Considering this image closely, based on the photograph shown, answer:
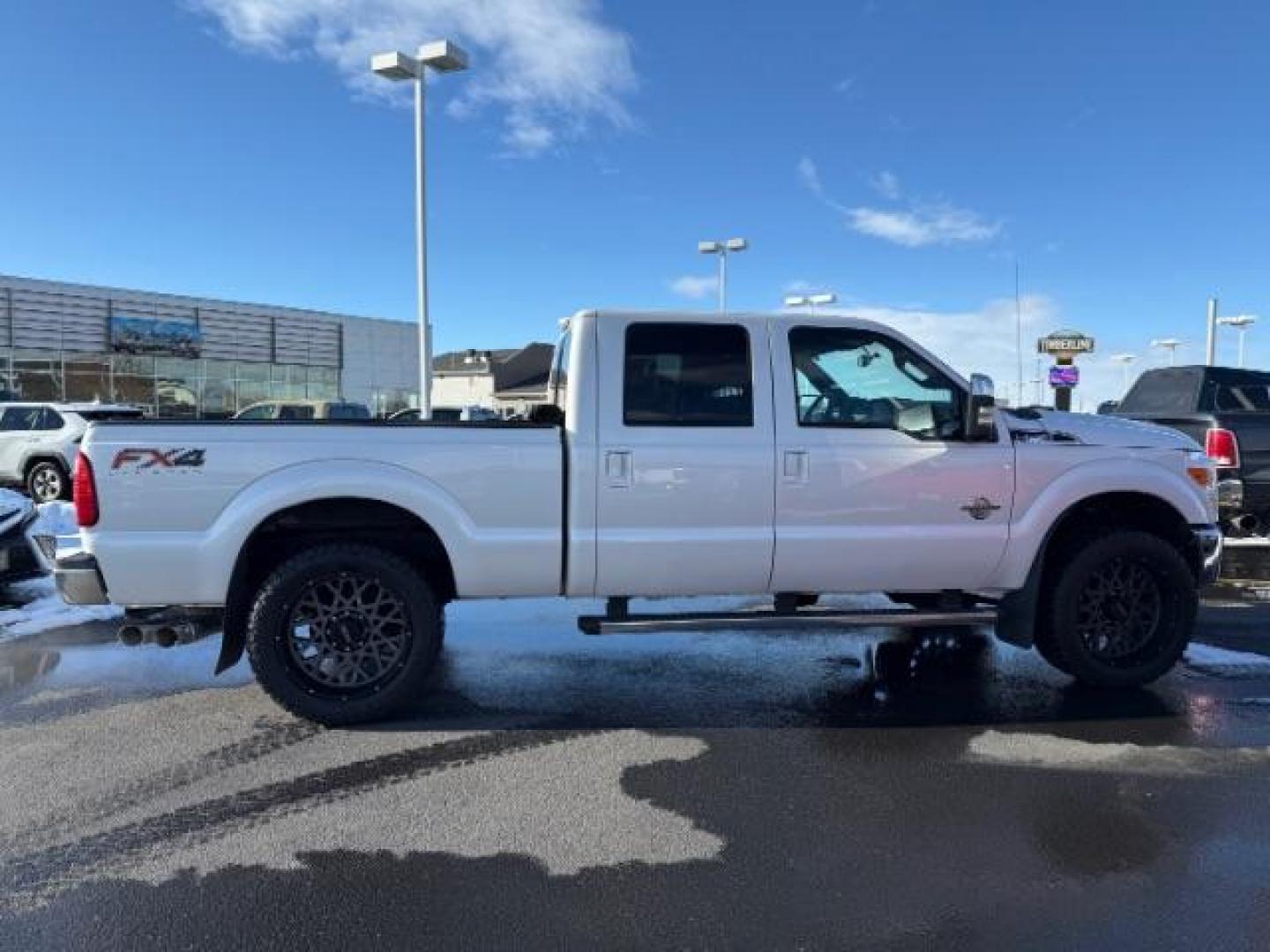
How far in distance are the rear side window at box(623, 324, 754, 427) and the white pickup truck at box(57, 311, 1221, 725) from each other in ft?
0.04

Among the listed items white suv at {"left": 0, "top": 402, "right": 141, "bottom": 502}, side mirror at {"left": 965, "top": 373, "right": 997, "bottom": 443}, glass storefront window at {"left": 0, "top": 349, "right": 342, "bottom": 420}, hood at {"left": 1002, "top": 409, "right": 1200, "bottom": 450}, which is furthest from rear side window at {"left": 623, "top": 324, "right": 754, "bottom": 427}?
glass storefront window at {"left": 0, "top": 349, "right": 342, "bottom": 420}

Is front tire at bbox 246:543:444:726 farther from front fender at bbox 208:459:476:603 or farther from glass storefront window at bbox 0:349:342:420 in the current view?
glass storefront window at bbox 0:349:342:420

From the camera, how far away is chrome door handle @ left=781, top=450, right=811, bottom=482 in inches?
192

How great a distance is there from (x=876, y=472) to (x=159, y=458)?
3.50 metres

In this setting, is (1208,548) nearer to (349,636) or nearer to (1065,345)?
(349,636)

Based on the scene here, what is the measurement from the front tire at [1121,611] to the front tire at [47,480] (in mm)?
15205

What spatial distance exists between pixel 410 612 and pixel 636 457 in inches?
53.1

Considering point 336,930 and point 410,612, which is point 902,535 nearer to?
point 410,612

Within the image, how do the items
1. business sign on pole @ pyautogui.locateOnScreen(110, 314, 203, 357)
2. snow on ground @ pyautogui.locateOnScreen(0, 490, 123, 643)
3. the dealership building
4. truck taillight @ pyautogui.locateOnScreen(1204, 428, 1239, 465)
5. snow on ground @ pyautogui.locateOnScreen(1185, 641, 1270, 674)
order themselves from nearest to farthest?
1. snow on ground @ pyautogui.locateOnScreen(1185, 641, 1270, 674)
2. snow on ground @ pyautogui.locateOnScreen(0, 490, 123, 643)
3. truck taillight @ pyautogui.locateOnScreen(1204, 428, 1239, 465)
4. the dealership building
5. business sign on pole @ pyautogui.locateOnScreen(110, 314, 203, 357)

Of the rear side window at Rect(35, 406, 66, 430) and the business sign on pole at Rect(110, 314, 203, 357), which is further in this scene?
the business sign on pole at Rect(110, 314, 203, 357)

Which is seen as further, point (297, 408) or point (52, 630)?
point (297, 408)

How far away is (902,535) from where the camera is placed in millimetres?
5008

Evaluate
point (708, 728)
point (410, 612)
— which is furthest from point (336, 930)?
point (708, 728)

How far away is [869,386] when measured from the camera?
5137 mm
